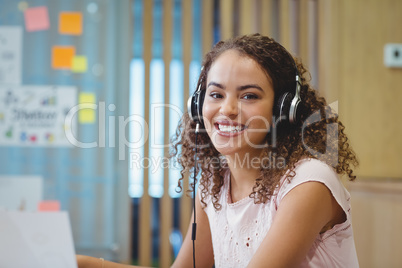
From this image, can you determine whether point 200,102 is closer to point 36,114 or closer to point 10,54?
point 36,114

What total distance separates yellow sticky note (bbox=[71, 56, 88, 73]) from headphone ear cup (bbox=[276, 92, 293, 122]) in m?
1.87

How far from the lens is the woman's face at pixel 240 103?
3.72 ft

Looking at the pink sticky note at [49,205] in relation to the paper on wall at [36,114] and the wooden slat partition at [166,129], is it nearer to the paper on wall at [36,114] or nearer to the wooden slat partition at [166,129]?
the paper on wall at [36,114]

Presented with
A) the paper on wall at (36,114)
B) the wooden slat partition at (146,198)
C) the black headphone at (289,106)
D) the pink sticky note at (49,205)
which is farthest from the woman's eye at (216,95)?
the pink sticky note at (49,205)

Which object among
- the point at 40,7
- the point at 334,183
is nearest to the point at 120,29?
the point at 40,7

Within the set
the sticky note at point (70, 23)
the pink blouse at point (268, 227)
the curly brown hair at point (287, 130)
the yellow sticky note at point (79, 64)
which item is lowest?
the pink blouse at point (268, 227)

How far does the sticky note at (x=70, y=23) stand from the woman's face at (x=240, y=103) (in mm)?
1821

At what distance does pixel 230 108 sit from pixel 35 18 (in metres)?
2.01

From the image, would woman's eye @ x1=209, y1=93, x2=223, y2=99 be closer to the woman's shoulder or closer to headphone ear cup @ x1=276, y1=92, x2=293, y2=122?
headphone ear cup @ x1=276, y1=92, x2=293, y2=122

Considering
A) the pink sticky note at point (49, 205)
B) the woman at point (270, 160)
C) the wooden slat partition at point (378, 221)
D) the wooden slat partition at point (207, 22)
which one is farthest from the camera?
the wooden slat partition at point (207, 22)

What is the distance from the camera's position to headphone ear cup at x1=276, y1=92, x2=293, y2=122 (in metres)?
1.13

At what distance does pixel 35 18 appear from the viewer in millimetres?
2736

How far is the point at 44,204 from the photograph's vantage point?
2717 mm

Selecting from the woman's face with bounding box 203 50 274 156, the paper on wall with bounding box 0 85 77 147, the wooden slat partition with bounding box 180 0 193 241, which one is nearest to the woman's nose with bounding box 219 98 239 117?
the woman's face with bounding box 203 50 274 156
